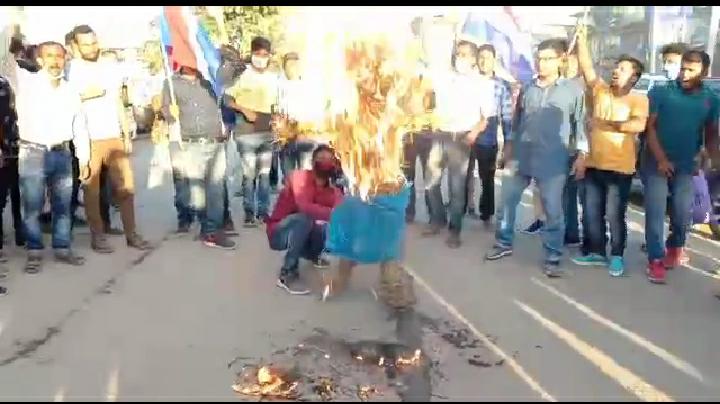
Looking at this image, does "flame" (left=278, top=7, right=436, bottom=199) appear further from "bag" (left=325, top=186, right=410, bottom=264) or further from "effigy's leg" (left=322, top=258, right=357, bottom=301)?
"effigy's leg" (left=322, top=258, right=357, bottom=301)

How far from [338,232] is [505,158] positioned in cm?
218

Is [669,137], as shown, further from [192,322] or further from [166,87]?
[166,87]

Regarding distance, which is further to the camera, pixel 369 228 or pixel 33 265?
pixel 33 265

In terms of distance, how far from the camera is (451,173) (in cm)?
700

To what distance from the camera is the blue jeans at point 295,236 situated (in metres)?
5.32

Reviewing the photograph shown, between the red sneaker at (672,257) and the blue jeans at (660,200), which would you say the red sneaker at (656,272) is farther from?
the red sneaker at (672,257)

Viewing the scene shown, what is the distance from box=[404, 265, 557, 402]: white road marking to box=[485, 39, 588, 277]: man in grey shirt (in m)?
0.99

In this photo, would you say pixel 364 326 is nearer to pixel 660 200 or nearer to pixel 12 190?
pixel 660 200

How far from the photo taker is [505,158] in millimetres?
6531

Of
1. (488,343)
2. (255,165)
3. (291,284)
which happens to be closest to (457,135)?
(255,165)

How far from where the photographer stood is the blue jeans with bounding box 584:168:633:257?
5.86m

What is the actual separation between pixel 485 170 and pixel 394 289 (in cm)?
306

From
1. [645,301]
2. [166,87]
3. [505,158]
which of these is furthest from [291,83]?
[645,301]

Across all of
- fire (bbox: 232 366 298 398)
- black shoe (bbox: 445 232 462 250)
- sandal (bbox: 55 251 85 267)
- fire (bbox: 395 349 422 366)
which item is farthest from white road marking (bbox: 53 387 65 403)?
black shoe (bbox: 445 232 462 250)
